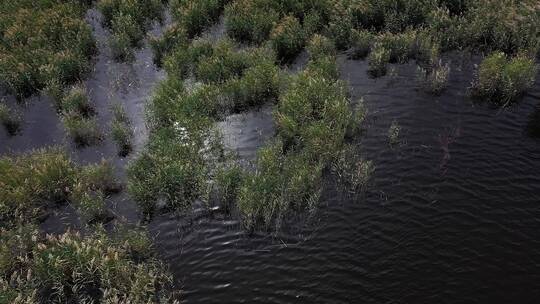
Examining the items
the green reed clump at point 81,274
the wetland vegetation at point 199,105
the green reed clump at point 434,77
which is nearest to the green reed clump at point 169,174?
the wetland vegetation at point 199,105

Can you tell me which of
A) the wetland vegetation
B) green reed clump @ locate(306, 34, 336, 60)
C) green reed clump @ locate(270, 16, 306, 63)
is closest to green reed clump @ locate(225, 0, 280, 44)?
the wetland vegetation

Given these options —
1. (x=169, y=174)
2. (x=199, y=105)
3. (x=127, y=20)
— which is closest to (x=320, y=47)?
(x=199, y=105)

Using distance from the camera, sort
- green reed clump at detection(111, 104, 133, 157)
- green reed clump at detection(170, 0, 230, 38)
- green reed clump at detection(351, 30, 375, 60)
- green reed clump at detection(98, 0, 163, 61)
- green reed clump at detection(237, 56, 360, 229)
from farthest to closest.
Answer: green reed clump at detection(170, 0, 230, 38), green reed clump at detection(98, 0, 163, 61), green reed clump at detection(351, 30, 375, 60), green reed clump at detection(111, 104, 133, 157), green reed clump at detection(237, 56, 360, 229)

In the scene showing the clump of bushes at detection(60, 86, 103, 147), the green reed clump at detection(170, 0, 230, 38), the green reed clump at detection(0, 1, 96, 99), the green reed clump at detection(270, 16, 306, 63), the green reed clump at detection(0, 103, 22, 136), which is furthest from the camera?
the green reed clump at detection(170, 0, 230, 38)

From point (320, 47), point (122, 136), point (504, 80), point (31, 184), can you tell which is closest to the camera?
point (31, 184)

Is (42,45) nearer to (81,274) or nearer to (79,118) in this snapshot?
(79,118)

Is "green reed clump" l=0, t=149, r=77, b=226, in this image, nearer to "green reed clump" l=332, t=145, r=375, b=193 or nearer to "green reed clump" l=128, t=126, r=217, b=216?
"green reed clump" l=128, t=126, r=217, b=216
